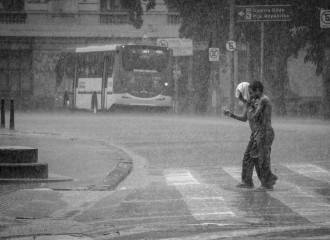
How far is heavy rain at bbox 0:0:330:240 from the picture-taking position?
1176 centimetres

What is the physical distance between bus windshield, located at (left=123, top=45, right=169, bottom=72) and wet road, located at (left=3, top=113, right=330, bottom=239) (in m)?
19.8

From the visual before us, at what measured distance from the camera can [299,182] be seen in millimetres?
16188

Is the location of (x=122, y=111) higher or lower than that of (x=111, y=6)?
lower

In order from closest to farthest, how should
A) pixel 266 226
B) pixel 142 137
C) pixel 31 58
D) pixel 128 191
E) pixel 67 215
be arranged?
pixel 266 226 < pixel 67 215 < pixel 128 191 < pixel 142 137 < pixel 31 58

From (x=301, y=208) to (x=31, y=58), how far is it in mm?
50130

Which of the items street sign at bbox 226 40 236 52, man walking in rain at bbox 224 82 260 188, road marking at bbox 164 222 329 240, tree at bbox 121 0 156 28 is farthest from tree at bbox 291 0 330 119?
road marking at bbox 164 222 329 240

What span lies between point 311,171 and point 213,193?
4101 mm

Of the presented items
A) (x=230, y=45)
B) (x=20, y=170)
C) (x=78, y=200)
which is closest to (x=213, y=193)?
(x=78, y=200)

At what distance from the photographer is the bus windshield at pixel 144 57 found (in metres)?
48.8

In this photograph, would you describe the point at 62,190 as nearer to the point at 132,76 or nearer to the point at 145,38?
the point at 132,76

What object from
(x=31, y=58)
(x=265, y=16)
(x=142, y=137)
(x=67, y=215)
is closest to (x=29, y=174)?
(x=67, y=215)

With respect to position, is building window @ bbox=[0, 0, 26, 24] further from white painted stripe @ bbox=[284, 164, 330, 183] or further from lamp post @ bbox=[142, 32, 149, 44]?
white painted stripe @ bbox=[284, 164, 330, 183]

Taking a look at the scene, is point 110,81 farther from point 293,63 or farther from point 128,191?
point 128,191

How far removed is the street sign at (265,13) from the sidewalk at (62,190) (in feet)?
64.1
